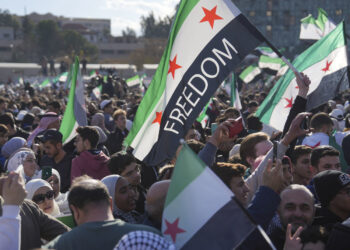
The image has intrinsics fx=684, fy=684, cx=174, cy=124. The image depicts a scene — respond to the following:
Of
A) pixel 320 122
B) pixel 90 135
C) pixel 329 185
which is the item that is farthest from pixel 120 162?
pixel 320 122

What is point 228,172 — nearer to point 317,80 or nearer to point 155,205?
point 155,205

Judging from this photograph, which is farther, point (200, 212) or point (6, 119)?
point (6, 119)

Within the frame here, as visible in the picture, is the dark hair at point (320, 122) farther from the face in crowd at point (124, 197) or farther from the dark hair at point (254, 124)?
the face in crowd at point (124, 197)

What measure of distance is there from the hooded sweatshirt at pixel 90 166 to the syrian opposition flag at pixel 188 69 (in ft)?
3.25

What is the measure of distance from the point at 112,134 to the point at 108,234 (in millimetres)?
6142

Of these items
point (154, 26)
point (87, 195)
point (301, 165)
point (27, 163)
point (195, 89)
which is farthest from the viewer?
point (154, 26)

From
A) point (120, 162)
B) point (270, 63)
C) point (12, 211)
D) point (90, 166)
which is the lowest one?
point (270, 63)

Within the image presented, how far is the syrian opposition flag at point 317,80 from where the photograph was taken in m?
7.18

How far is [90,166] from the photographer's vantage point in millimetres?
6273

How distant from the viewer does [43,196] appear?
4.68 meters

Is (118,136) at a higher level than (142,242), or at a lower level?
lower

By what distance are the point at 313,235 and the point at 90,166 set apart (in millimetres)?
3261

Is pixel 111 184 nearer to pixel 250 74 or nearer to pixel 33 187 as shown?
pixel 33 187

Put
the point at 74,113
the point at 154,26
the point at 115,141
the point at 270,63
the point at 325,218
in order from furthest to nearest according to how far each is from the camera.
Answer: the point at 154,26 < the point at 270,63 < the point at 115,141 < the point at 74,113 < the point at 325,218
